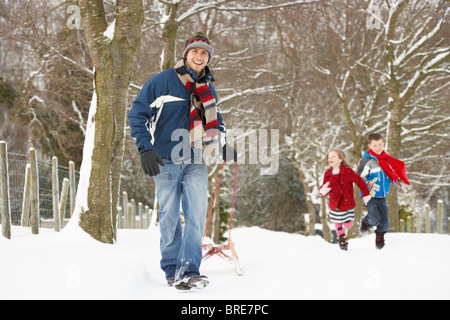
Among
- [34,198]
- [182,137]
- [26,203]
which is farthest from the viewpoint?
[26,203]

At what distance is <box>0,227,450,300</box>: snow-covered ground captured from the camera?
330 centimetres

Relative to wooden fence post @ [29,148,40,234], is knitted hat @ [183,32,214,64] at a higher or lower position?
higher

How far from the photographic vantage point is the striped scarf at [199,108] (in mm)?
3982

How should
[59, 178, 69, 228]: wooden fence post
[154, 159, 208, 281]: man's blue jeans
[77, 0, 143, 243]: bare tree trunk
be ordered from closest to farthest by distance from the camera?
[154, 159, 208, 281]: man's blue jeans < [77, 0, 143, 243]: bare tree trunk < [59, 178, 69, 228]: wooden fence post

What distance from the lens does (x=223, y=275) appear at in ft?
15.4

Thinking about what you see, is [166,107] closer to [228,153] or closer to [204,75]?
[204,75]

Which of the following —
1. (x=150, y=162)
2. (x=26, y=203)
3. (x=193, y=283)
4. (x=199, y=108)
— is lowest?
(x=193, y=283)

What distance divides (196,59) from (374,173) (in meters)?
3.69

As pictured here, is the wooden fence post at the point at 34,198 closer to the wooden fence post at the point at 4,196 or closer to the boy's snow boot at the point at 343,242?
the wooden fence post at the point at 4,196

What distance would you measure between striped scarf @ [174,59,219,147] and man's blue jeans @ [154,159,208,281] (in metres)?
0.24

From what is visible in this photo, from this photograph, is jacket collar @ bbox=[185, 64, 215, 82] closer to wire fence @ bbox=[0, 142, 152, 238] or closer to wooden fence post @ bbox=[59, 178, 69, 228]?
wire fence @ bbox=[0, 142, 152, 238]

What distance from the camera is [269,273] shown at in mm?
4410

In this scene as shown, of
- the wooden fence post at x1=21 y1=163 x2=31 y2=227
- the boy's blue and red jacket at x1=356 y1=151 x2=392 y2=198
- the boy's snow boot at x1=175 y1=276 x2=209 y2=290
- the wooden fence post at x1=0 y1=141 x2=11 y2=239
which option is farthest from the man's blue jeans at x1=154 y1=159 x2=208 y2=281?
the wooden fence post at x1=21 y1=163 x2=31 y2=227

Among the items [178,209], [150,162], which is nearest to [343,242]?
[178,209]
